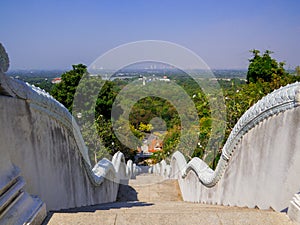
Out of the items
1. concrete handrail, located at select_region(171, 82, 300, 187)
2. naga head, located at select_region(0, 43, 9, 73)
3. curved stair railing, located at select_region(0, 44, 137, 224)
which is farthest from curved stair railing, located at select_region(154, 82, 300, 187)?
naga head, located at select_region(0, 43, 9, 73)

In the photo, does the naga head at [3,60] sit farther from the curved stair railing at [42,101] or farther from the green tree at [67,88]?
the green tree at [67,88]

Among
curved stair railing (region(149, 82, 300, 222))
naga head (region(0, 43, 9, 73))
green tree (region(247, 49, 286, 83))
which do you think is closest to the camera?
naga head (region(0, 43, 9, 73))

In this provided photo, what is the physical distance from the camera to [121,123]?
59.1 ft

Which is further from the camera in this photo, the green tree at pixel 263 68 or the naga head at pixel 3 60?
the green tree at pixel 263 68

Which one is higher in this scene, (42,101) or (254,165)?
(42,101)

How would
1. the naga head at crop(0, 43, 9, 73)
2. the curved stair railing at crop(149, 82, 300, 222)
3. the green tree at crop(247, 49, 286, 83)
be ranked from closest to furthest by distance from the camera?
1. the naga head at crop(0, 43, 9, 73)
2. the curved stair railing at crop(149, 82, 300, 222)
3. the green tree at crop(247, 49, 286, 83)

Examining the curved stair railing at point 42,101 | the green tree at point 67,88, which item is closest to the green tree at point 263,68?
the green tree at point 67,88

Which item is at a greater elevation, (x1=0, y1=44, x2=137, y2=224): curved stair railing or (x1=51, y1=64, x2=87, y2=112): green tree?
(x1=0, y1=44, x2=137, y2=224): curved stair railing

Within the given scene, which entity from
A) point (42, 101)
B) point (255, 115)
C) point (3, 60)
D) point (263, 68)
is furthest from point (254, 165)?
point (263, 68)

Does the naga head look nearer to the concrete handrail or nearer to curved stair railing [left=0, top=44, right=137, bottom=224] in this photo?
curved stair railing [left=0, top=44, right=137, bottom=224]

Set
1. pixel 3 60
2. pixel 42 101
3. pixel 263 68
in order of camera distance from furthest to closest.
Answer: pixel 263 68, pixel 42 101, pixel 3 60

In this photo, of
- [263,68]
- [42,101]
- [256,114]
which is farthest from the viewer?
[263,68]

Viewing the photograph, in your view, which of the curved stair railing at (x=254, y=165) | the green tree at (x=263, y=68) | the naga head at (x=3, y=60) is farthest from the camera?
the green tree at (x=263, y=68)

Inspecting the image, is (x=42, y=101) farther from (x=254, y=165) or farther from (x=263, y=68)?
(x=263, y=68)
